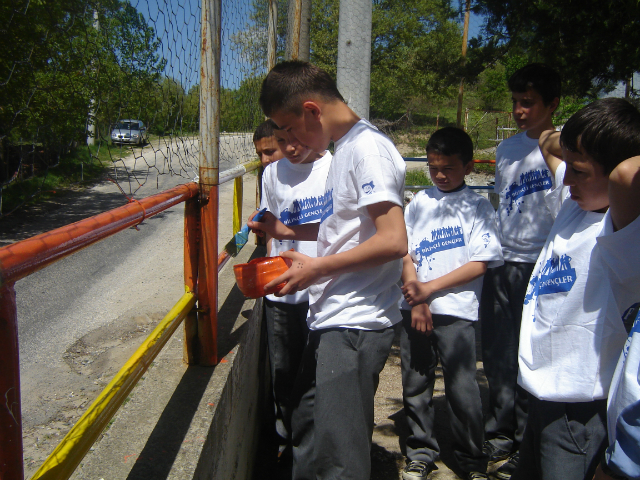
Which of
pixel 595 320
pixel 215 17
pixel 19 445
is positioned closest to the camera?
pixel 19 445

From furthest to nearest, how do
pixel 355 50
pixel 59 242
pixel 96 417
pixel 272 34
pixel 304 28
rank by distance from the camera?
pixel 304 28 → pixel 272 34 → pixel 355 50 → pixel 96 417 → pixel 59 242

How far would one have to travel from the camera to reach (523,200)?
9.00 feet

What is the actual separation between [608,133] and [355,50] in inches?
85.7

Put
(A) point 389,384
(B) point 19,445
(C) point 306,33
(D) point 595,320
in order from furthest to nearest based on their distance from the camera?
(C) point 306,33 < (A) point 389,384 < (D) point 595,320 < (B) point 19,445

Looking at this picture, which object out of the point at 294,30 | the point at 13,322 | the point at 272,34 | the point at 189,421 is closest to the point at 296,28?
the point at 294,30

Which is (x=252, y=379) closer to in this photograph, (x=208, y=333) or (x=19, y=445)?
(x=208, y=333)

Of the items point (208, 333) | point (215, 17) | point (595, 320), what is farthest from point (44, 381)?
point (595, 320)

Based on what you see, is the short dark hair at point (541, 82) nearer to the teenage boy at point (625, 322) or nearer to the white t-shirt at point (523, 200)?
the white t-shirt at point (523, 200)

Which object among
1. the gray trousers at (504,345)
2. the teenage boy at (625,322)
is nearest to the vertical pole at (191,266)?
the teenage boy at (625,322)

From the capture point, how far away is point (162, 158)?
7.32 ft

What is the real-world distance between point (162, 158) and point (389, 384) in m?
2.45

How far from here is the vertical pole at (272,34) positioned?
387 cm

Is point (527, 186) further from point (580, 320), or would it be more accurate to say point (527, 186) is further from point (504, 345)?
point (580, 320)

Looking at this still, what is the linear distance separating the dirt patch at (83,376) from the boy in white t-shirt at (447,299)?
6.82 ft
